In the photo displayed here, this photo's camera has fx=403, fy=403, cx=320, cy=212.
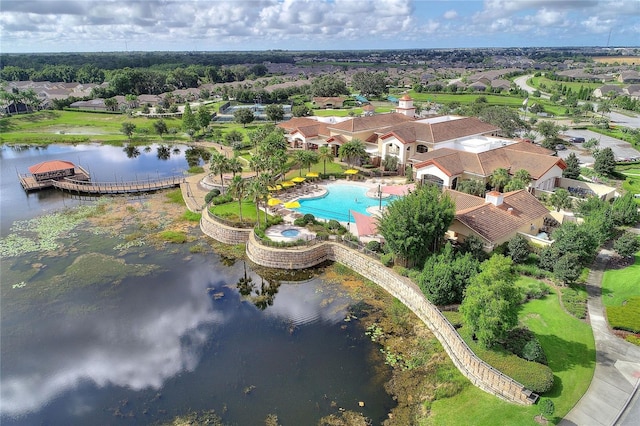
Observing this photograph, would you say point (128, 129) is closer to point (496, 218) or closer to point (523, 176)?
point (523, 176)

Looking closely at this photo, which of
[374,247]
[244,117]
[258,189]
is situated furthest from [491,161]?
[244,117]

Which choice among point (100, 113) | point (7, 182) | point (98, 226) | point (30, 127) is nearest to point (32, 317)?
point (98, 226)

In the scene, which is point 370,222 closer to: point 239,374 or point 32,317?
point 239,374

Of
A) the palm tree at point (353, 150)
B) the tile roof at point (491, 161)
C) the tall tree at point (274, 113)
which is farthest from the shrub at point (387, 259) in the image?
the tall tree at point (274, 113)

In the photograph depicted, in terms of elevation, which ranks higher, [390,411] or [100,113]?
[100,113]

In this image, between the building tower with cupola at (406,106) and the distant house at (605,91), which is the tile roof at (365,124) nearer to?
the building tower with cupola at (406,106)

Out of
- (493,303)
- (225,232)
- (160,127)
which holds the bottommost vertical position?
(225,232)
